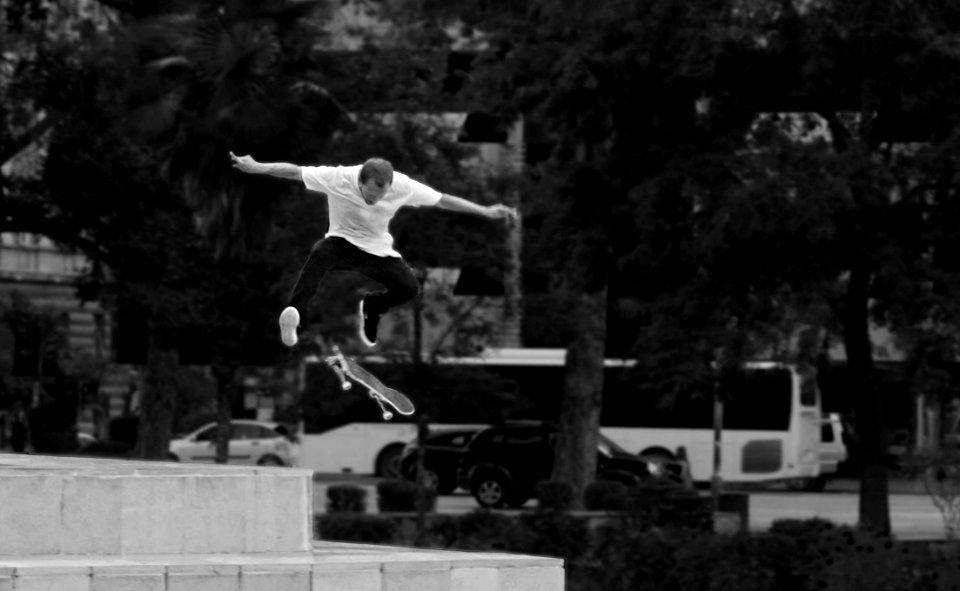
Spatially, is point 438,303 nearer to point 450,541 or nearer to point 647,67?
point 450,541

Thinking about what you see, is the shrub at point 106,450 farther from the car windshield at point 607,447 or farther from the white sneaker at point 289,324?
the white sneaker at point 289,324

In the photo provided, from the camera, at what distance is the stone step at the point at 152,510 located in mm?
11453

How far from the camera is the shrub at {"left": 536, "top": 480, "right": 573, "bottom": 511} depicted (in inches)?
1092

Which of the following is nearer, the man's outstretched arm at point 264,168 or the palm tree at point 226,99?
the man's outstretched arm at point 264,168

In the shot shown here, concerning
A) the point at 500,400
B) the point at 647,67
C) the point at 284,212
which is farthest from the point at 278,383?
the point at 647,67

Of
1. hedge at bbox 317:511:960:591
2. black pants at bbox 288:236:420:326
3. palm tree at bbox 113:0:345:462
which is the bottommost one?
hedge at bbox 317:511:960:591

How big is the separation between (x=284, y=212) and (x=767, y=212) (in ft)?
26.4

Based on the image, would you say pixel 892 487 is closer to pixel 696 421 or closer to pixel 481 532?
pixel 696 421

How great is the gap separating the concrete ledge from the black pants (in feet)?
5.59

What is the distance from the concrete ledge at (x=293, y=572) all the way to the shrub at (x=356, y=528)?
1095 centimetres

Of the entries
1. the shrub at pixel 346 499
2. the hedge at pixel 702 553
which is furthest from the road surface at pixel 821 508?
the hedge at pixel 702 553

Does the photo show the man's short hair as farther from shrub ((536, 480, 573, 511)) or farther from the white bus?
the white bus

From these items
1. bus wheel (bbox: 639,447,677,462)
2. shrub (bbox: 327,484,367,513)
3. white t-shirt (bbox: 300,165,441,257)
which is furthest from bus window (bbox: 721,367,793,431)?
white t-shirt (bbox: 300,165,441,257)

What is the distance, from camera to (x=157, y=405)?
110 feet
